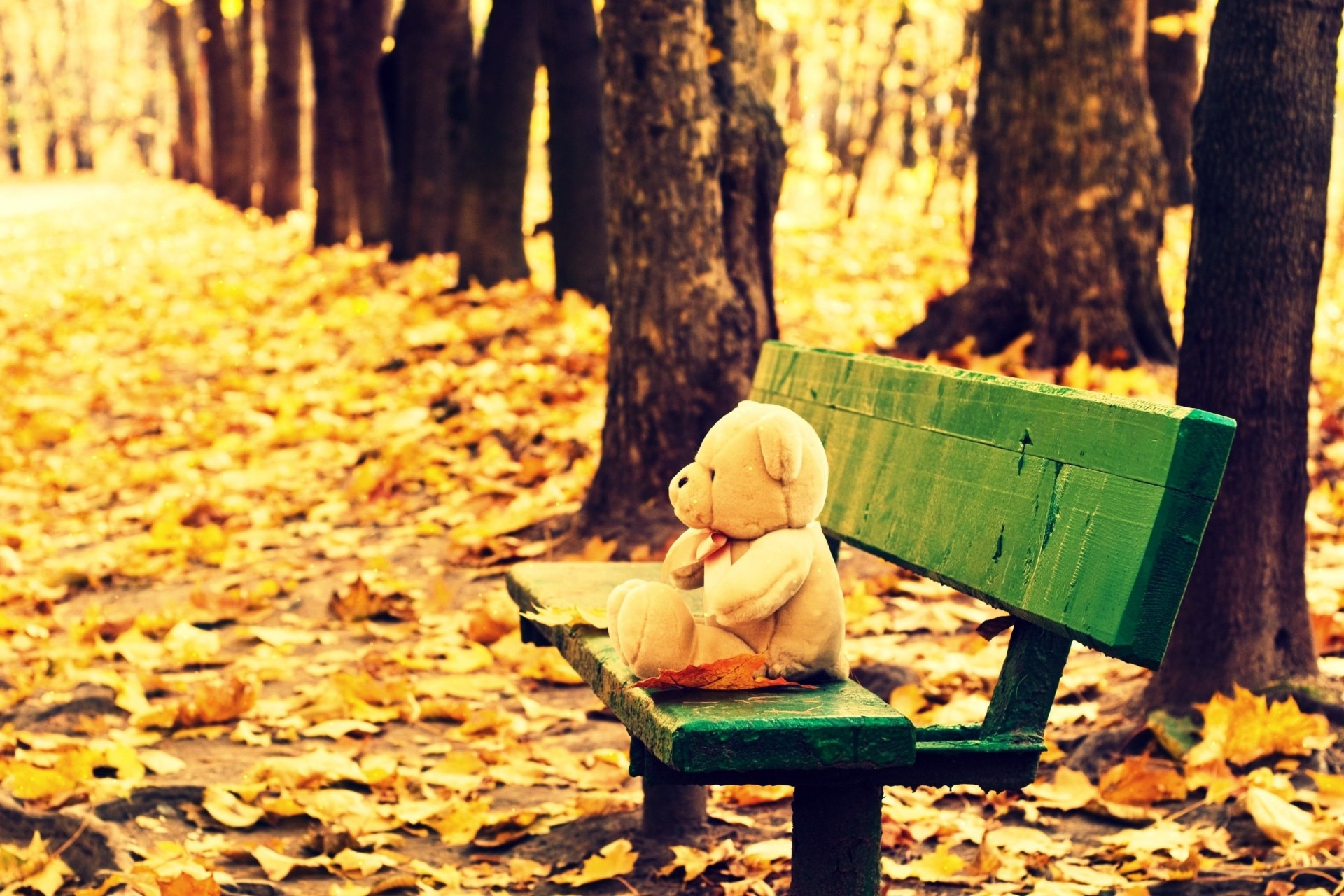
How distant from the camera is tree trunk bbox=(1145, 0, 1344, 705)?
3410 mm

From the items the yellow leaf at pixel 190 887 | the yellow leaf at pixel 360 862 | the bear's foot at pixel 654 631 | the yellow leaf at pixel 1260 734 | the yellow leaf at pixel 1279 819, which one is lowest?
the yellow leaf at pixel 360 862

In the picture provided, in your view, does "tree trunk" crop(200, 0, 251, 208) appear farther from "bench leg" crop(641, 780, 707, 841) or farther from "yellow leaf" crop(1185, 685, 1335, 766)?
"yellow leaf" crop(1185, 685, 1335, 766)

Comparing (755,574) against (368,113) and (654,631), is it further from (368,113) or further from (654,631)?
(368,113)

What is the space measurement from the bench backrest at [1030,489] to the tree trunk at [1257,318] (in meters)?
0.92

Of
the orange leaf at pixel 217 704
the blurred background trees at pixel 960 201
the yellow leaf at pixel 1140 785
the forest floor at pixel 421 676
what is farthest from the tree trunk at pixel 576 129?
the yellow leaf at pixel 1140 785

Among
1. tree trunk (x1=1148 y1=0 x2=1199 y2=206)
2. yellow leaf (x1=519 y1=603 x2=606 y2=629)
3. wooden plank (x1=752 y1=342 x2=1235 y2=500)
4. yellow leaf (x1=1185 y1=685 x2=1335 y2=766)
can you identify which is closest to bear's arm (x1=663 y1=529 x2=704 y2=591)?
yellow leaf (x1=519 y1=603 x2=606 y2=629)

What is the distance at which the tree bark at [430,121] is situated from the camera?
11.1 meters

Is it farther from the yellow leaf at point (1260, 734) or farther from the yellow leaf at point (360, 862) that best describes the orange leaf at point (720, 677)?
the yellow leaf at point (1260, 734)

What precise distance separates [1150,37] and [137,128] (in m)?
52.7

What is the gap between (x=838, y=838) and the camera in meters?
2.46

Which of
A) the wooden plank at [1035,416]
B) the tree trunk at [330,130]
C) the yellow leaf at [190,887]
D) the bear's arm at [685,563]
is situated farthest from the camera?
the tree trunk at [330,130]

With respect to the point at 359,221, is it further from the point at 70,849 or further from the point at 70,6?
the point at 70,6

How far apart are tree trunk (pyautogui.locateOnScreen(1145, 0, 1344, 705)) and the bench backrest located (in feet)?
3.02

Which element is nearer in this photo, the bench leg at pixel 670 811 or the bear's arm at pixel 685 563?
the bear's arm at pixel 685 563
